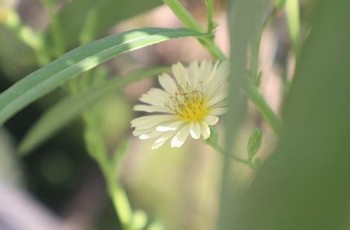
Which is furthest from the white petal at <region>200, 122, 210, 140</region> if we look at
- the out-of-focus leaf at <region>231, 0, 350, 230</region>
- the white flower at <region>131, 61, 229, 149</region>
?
the out-of-focus leaf at <region>231, 0, 350, 230</region>

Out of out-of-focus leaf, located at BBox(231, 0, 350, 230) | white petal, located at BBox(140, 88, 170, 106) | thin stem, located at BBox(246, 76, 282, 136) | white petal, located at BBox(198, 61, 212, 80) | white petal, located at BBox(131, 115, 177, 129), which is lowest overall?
out-of-focus leaf, located at BBox(231, 0, 350, 230)

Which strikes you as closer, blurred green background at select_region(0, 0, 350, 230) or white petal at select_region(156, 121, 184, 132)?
blurred green background at select_region(0, 0, 350, 230)

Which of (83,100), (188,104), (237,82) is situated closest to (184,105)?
(188,104)

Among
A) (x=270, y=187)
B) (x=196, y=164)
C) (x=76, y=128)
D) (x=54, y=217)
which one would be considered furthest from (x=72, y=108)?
(x=76, y=128)

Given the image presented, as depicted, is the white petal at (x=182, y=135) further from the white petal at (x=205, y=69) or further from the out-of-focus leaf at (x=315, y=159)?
the out-of-focus leaf at (x=315, y=159)

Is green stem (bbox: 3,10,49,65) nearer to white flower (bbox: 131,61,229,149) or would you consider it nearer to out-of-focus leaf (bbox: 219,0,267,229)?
white flower (bbox: 131,61,229,149)

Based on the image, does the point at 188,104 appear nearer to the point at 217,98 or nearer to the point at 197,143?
the point at 217,98

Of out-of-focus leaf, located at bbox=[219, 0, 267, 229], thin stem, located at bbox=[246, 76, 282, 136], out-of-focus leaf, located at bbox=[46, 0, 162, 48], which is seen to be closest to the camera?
out-of-focus leaf, located at bbox=[219, 0, 267, 229]
